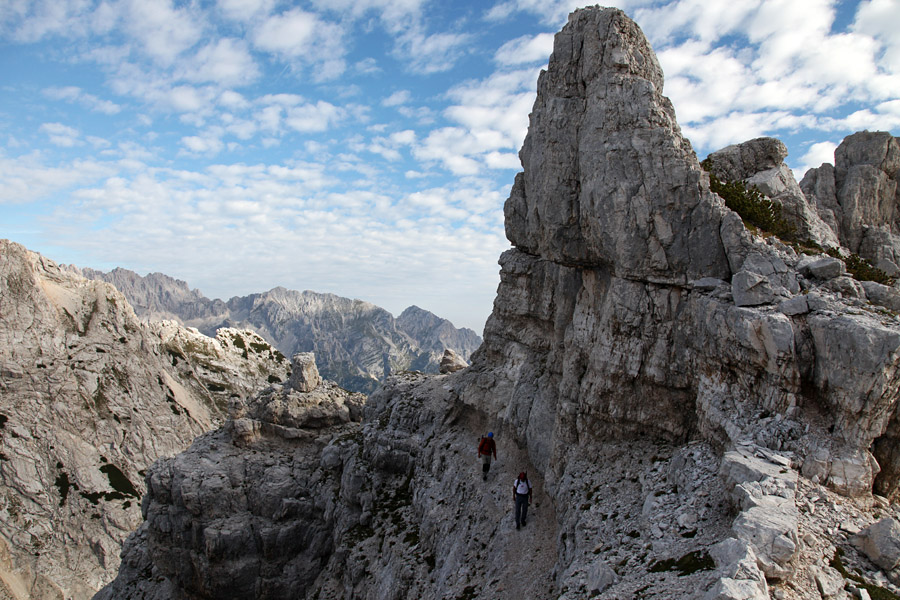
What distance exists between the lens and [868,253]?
32.5m

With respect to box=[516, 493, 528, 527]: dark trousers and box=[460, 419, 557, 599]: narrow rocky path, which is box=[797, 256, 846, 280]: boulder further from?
box=[516, 493, 528, 527]: dark trousers

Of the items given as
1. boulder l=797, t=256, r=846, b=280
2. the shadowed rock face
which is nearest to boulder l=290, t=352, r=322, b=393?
the shadowed rock face

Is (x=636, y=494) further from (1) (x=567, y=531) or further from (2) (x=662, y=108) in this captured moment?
(2) (x=662, y=108)

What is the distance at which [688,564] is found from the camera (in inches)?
538

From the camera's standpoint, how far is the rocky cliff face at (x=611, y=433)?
49.0ft

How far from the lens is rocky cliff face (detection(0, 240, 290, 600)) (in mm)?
65625

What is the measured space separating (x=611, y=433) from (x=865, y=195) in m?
26.3

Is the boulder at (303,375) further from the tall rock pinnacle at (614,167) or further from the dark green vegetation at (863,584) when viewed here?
the dark green vegetation at (863,584)

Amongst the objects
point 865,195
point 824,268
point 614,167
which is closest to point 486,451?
point 614,167

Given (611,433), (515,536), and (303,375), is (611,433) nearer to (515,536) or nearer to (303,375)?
(515,536)

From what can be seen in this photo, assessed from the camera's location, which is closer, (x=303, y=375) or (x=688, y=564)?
(x=688, y=564)

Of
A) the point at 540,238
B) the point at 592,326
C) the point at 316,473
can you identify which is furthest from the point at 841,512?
the point at 316,473

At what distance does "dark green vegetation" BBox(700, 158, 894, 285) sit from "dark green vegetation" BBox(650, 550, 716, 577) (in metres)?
14.2

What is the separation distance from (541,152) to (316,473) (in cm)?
3456
